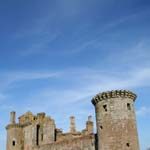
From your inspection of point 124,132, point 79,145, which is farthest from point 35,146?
point 124,132

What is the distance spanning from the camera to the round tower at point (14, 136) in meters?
43.3

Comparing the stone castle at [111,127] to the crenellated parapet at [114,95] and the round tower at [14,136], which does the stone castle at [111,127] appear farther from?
the round tower at [14,136]

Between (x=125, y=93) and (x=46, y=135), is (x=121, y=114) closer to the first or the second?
(x=125, y=93)

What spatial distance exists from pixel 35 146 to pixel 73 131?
4.66 meters

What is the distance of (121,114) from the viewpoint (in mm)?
29797

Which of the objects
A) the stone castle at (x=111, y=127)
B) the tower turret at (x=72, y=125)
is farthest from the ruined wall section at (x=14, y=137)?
the tower turret at (x=72, y=125)

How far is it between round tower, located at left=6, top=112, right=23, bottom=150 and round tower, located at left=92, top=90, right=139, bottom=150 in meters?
15.7

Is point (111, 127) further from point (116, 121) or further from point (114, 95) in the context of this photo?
point (114, 95)

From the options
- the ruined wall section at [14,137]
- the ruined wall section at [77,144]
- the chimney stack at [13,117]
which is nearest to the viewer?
the ruined wall section at [77,144]

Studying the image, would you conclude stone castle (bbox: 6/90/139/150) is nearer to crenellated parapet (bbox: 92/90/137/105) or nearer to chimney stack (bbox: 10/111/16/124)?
crenellated parapet (bbox: 92/90/137/105)

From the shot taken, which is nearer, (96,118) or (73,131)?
(96,118)

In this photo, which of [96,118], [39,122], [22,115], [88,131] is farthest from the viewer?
[22,115]

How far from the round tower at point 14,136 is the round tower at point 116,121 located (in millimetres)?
15746

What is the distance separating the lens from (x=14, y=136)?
1718 inches
